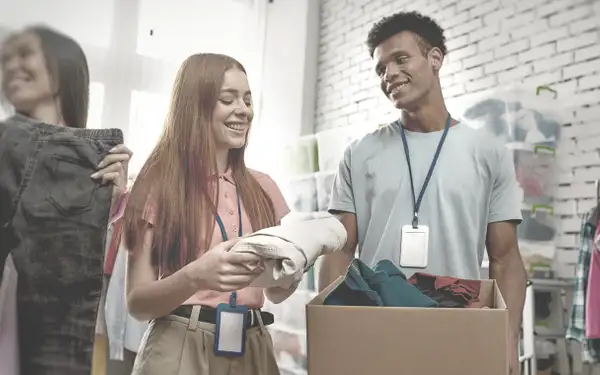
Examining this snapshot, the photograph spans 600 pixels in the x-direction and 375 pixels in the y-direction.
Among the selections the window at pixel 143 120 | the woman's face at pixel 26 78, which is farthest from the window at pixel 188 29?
the woman's face at pixel 26 78

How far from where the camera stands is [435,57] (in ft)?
5.82

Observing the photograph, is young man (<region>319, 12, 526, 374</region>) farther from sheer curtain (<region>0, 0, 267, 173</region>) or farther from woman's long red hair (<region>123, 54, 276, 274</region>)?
sheer curtain (<region>0, 0, 267, 173</region>)

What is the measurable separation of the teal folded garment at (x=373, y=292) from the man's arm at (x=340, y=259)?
502 millimetres

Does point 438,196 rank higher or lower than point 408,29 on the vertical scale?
lower

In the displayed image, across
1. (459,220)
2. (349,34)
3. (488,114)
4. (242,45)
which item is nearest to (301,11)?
(349,34)

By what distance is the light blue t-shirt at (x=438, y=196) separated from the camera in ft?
5.28

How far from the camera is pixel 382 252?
1621 millimetres

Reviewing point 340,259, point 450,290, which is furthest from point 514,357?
point 340,259

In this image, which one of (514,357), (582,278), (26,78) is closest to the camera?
(26,78)

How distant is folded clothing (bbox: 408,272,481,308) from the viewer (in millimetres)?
1192

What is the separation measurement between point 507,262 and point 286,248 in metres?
0.92

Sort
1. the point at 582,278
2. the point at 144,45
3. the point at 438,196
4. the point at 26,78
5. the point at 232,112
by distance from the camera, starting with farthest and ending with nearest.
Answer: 1. the point at 582,278
2. the point at 144,45
3. the point at 438,196
4. the point at 232,112
5. the point at 26,78

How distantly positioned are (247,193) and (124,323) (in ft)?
5.01

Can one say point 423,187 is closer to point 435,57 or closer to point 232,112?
point 435,57
